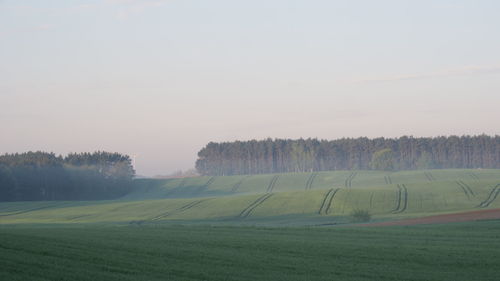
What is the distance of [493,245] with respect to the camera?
83.0 ft

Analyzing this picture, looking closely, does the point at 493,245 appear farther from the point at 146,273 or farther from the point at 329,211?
the point at 329,211

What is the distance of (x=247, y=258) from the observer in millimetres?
21453

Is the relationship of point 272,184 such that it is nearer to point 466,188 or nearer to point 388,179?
point 388,179

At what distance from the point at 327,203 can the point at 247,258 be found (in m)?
46.6

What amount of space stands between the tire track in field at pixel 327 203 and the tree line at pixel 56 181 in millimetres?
61183

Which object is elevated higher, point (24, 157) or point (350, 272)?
point (24, 157)

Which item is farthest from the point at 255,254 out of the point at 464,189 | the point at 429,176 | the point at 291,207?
the point at 429,176

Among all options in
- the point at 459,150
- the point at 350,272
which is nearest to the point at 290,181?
the point at 459,150

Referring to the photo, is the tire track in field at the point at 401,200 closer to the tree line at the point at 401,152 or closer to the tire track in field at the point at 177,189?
the tire track in field at the point at 177,189

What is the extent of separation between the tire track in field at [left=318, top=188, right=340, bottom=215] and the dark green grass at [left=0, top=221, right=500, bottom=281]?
1299 inches

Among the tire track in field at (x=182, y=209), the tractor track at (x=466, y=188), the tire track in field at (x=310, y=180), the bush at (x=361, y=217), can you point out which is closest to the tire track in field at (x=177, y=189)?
the tire track in field at (x=310, y=180)

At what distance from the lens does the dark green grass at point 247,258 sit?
1786 centimetres

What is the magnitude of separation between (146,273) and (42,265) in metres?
3.11

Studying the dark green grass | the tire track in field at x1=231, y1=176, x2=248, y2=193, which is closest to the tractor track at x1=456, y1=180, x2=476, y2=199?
the tire track in field at x1=231, y1=176, x2=248, y2=193
